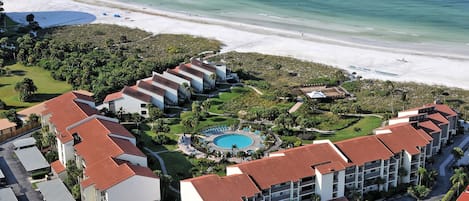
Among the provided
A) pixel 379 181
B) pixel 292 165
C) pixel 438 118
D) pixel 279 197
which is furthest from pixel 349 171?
pixel 438 118

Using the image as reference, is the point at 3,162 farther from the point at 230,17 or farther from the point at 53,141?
the point at 230,17

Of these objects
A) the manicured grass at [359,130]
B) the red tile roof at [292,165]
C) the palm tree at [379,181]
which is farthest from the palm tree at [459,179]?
the manicured grass at [359,130]

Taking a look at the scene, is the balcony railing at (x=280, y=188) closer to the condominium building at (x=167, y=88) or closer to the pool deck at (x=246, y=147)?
the pool deck at (x=246, y=147)

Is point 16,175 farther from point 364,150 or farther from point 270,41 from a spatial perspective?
point 270,41

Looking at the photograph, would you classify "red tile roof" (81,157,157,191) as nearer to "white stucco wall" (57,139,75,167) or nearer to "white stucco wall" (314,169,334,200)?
"white stucco wall" (57,139,75,167)

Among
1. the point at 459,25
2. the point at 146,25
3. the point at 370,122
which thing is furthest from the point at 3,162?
the point at 459,25

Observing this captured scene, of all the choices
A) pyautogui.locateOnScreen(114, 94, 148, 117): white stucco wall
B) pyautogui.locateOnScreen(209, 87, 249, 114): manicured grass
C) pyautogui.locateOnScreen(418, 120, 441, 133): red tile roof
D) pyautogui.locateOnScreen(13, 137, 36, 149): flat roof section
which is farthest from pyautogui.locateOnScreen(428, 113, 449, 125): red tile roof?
pyautogui.locateOnScreen(13, 137, 36, 149): flat roof section

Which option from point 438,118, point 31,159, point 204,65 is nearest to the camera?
point 31,159
